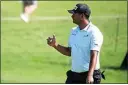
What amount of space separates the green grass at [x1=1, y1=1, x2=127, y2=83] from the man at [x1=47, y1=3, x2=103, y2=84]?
534 centimetres

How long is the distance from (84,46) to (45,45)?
471 inches

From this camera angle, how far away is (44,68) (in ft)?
47.4

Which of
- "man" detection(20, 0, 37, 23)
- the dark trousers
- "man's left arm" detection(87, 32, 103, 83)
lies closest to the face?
"man's left arm" detection(87, 32, 103, 83)

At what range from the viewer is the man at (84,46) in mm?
6555

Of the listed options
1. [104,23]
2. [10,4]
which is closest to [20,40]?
[104,23]

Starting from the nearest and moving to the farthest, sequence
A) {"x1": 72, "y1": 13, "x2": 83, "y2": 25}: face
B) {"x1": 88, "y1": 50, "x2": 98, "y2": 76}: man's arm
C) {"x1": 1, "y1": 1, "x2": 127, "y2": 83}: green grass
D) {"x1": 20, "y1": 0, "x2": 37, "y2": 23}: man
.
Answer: {"x1": 88, "y1": 50, "x2": 98, "y2": 76}: man's arm → {"x1": 72, "y1": 13, "x2": 83, "y2": 25}: face → {"x1": 1, "y1": 1, "x2": 127, "y2": 83}: green grass → {"x1": 20, "y1": 0, "x2": 37, "y2": 23}: man

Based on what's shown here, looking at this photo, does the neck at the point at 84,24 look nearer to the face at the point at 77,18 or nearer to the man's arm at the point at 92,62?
the face at the point at 77,18

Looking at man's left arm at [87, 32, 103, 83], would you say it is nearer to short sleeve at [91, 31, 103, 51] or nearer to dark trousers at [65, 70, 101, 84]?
short sleeve at [91, 31, 103, 51]

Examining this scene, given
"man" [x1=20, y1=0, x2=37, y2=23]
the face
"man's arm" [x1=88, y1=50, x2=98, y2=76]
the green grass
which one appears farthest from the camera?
"man" [x1=20, y1=0, x2=37, y2=23]

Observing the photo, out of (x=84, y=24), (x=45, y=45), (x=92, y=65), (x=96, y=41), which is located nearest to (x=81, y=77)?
(x=92, y=65)

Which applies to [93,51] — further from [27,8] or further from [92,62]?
[27,8]

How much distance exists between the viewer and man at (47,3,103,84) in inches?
258

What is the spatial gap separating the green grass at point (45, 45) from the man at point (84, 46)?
5.34 metres

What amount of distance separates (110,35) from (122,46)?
2.18 metres
